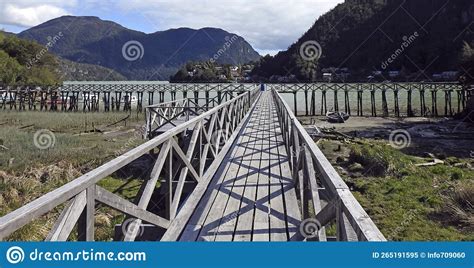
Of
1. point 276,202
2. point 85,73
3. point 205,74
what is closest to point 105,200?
point 276,202

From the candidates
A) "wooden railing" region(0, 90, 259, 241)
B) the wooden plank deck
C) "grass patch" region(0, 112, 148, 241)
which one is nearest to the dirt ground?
the wooden plank deck

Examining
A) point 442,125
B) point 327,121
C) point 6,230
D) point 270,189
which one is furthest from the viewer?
point 327,121

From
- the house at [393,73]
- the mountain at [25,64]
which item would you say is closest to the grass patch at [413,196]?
the mountain at [25,64]

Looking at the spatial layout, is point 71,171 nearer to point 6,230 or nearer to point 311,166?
point 311,166

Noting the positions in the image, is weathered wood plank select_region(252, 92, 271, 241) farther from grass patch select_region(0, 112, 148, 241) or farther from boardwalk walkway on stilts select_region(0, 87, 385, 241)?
grass patch select_region(0, 112, 148, 241)

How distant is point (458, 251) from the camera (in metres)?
2.57

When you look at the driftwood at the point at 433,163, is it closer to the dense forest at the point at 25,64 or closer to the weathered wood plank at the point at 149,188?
the weathered wood plank at the point at 149,188

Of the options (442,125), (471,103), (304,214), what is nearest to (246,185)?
(304,214)

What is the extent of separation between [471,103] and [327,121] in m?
11.6

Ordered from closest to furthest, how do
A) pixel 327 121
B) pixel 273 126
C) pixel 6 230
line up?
pixel 6 230 → pixel 273 126 → pixel 327 121

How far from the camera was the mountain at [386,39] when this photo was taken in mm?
99812

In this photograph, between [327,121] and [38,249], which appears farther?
[327,121]

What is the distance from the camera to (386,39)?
116 meters

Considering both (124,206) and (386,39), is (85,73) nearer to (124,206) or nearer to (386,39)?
(386,39)
